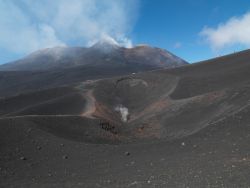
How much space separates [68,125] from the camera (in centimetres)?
2866

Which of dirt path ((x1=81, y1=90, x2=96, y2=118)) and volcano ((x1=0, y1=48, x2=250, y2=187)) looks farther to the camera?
dirt path ((x1=81, y1=90, x2=96, y2=118))

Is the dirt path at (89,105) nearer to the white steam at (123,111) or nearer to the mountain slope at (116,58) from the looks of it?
the white steam at (123,111)

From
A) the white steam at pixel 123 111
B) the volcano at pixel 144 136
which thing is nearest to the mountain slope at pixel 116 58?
the white steam at pixel 123 111

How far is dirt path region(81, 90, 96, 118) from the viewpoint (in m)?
35.0

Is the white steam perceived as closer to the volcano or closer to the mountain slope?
the volcano

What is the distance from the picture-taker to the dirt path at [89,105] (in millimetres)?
34997

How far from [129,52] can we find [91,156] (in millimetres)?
172681

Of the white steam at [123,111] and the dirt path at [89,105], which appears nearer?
the dirt path at [89,105]

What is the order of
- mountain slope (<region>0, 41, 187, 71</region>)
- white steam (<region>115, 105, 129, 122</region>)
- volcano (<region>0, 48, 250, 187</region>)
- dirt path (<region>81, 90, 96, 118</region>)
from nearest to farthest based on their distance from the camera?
volcano (<region>0, 48, 250, 187</region>), dirt path (<region>81, 90, 96, 118</region>), white steam (<region>115, 105, 129, 122</region>), mountain slope (<region>0, 41, 187, 71</region>)

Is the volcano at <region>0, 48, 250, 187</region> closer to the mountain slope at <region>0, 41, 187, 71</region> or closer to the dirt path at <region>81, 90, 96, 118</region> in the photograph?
the dirt path at <region>81, 90, 96, 118</region>

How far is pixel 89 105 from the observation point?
39.8 m

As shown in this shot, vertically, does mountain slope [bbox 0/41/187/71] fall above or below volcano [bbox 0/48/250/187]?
above

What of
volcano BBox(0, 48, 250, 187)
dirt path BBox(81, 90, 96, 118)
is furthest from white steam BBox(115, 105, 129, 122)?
dirt path BBox(81, 90, 96, 118)

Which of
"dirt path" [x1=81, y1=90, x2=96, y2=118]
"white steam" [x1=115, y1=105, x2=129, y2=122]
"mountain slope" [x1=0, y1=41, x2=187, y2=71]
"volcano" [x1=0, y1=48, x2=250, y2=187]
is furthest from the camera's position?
"mountain slope" [x1=0, y1=41, x2=187, y2=71]
